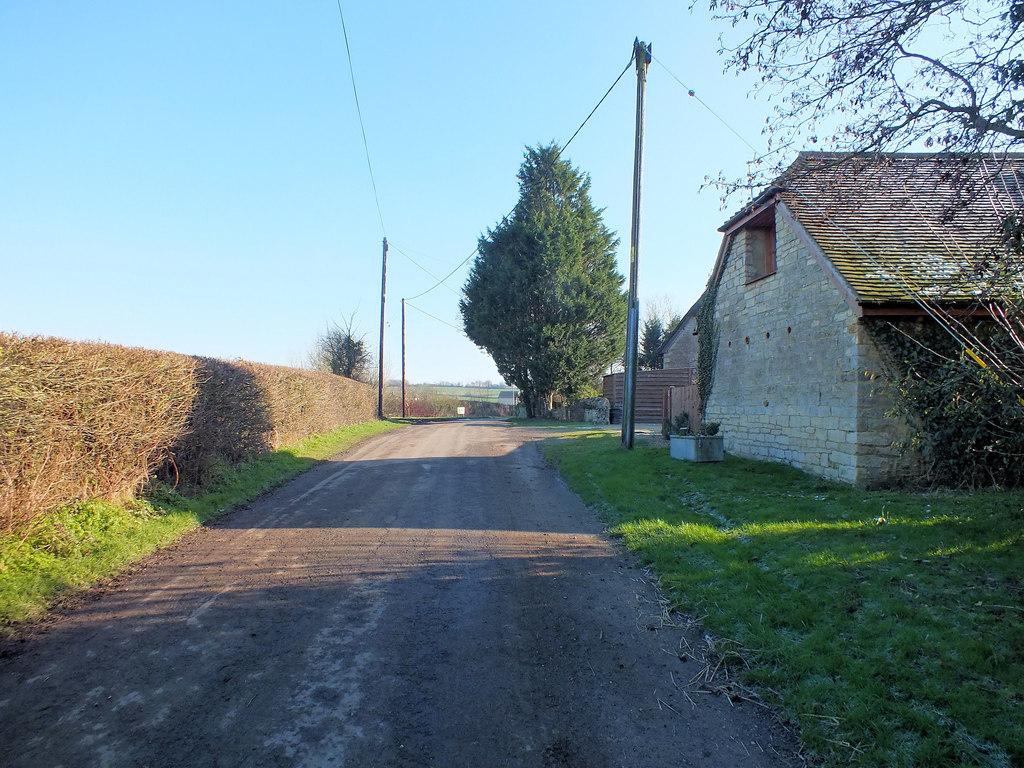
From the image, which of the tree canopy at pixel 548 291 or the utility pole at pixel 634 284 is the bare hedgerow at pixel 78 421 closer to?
the utility pole at pixel 634 284

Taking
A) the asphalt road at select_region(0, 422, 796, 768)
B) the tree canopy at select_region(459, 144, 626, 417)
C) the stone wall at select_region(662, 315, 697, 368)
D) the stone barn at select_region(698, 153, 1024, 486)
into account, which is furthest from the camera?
the stone wall at select_region(662, 315, 697, 368)

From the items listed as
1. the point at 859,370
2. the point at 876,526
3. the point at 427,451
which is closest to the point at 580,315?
the point at 427,451

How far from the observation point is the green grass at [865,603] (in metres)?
2.77

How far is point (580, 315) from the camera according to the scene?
30.5m

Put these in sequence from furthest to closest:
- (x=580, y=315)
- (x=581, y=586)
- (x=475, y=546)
→ (x=580, y=315), (x=475, y=546), (x=581, y=586)

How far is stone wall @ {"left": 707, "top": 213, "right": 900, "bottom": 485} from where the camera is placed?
8.16m

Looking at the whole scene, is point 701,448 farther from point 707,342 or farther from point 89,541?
point 89,541

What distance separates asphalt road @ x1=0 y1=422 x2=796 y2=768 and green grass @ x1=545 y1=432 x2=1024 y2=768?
393 millimetres

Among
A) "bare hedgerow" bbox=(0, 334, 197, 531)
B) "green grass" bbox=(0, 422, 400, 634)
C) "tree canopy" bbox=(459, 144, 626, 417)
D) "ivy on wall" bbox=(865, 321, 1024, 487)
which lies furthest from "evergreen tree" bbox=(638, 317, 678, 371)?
"bare hedgerow" bbox=(0, 334, 197, 531)

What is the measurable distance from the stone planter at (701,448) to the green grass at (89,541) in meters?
8.03

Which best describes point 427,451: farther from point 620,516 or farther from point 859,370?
point 859,370

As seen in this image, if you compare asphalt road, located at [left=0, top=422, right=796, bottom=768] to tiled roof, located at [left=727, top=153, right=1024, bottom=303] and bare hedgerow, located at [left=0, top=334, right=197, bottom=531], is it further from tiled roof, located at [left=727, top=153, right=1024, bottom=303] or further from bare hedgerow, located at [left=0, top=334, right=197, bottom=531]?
tiled roof, located at [left=727, top=153, right=1024, bottom=303]

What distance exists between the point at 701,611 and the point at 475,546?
2516mm

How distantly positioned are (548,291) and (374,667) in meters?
27.9
